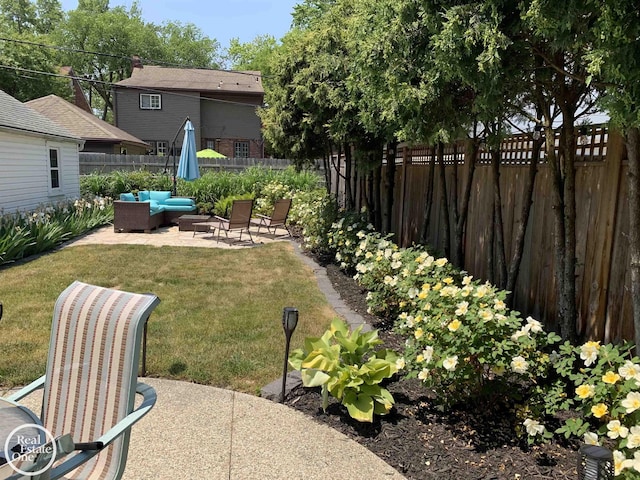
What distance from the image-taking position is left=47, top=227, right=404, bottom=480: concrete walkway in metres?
2.70

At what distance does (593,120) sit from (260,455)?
362 centimetres

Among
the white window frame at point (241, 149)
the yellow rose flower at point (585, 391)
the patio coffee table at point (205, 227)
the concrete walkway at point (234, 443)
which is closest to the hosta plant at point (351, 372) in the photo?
the concrete walkway at point (234, 443)

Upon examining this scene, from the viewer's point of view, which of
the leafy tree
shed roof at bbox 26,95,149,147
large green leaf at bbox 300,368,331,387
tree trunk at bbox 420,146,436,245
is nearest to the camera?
large green leaf at bbox 300,368,331,387

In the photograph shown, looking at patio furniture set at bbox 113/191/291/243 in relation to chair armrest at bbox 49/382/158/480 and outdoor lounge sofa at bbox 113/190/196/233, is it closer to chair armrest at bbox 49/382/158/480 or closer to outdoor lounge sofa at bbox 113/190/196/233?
outdoor lounge sofa at bbox 113/190/196/233

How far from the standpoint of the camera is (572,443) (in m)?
2.77

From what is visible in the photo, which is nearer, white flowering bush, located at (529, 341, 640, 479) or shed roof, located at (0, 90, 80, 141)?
white flowering bush, located at (529, 341, 640, 479)

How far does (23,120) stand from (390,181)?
9843 millimetres

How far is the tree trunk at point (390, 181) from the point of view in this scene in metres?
8.00

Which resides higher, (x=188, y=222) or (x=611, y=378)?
(x=611, y=378)

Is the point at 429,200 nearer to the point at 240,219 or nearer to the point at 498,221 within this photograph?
the point at 498,221

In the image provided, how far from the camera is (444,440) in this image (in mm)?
2910

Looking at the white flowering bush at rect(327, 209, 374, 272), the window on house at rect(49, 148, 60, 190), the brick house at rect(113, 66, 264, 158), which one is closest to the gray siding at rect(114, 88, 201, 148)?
the brick house at rect(113, 66, 264, 158)

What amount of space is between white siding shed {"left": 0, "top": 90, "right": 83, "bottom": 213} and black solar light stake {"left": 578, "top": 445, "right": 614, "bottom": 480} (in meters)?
11.4

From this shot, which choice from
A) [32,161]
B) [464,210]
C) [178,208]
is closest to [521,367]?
[464,210]
